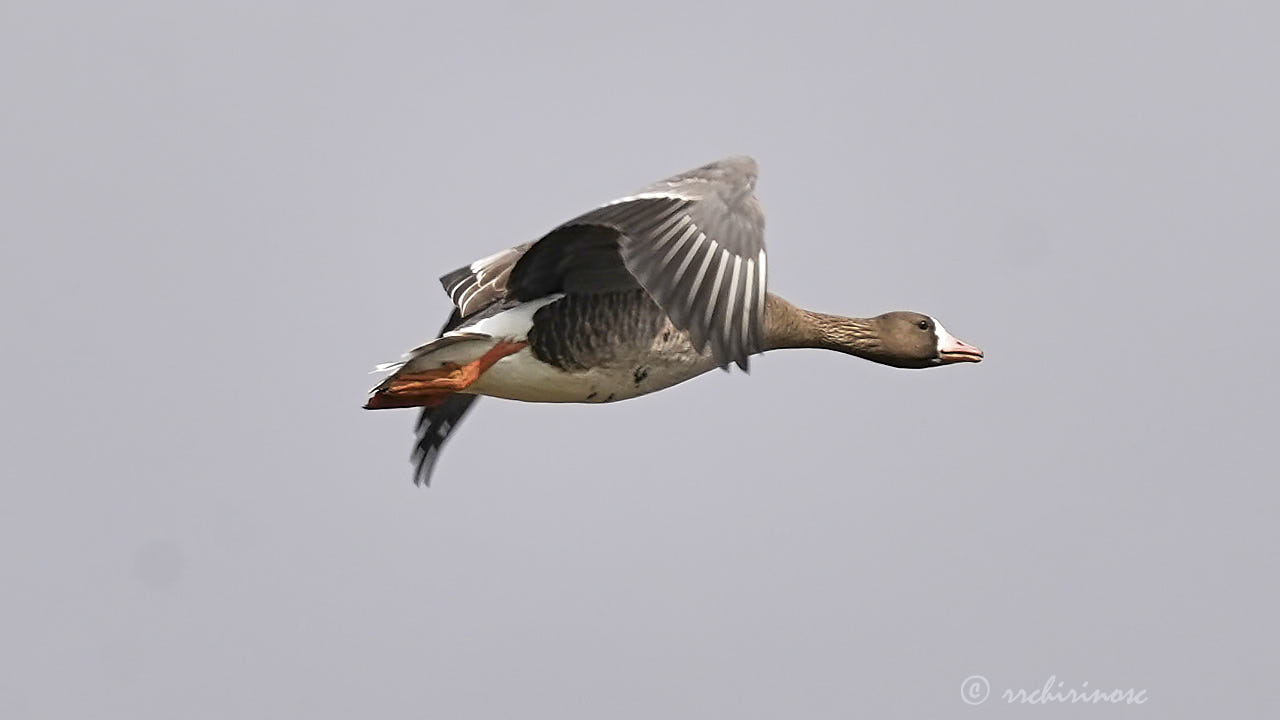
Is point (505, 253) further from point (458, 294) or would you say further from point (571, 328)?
point (571, 328)

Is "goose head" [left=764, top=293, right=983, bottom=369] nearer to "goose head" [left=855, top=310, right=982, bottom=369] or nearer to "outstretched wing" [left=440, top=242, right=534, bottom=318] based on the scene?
"goose head" [left=855, top=310, right=982, bottom=369]

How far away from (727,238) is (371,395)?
277 centimetres

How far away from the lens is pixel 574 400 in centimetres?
1293

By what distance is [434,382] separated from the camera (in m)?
12.5

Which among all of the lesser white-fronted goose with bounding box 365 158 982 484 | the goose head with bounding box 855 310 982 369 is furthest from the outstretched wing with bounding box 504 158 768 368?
the goose head with bounding box 855 310 982 369

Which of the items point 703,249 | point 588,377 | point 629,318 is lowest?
point 588,377

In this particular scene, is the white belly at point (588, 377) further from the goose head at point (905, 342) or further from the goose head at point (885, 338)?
the goose head at point (905, 342)

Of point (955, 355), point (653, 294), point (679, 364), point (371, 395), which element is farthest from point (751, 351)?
point (955, 355)

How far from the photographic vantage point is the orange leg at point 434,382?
1248 centimetres

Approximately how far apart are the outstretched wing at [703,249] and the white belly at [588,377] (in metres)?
1.43

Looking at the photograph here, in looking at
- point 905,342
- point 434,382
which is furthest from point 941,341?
point 434,382

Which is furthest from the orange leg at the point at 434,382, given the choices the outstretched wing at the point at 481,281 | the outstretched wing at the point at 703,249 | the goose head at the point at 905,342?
the goose head at the point at 905,342

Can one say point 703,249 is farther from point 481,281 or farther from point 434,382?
point 481,281

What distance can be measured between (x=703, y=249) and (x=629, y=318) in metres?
1.73
